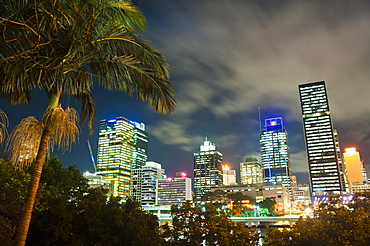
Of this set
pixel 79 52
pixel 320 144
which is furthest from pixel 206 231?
pixel 320 144

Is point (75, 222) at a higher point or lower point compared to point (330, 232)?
Answer: higher

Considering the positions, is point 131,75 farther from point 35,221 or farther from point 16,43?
point 35,221

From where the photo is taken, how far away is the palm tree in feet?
14.3

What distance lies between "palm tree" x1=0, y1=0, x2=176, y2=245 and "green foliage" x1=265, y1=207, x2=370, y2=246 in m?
6.30

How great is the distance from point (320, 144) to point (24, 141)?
172253mm

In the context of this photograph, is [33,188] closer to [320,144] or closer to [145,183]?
[320,144]

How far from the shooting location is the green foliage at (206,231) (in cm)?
884

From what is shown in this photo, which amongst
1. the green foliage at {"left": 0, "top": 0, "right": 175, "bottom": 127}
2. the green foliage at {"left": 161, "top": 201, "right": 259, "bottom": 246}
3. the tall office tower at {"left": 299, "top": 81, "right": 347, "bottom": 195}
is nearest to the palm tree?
the green foliage at {"left": 0, "top": 0, "right": 175, "bottom": 127}

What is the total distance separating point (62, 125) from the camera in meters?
5.18

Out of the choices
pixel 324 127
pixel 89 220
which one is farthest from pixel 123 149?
pixel 89 220

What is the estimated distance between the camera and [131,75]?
19.0ft

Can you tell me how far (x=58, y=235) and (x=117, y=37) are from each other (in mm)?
6101

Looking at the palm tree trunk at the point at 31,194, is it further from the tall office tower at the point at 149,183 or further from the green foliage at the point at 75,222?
the tall office tower at the point at 149,183

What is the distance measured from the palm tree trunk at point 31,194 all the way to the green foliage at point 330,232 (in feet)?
23.6
